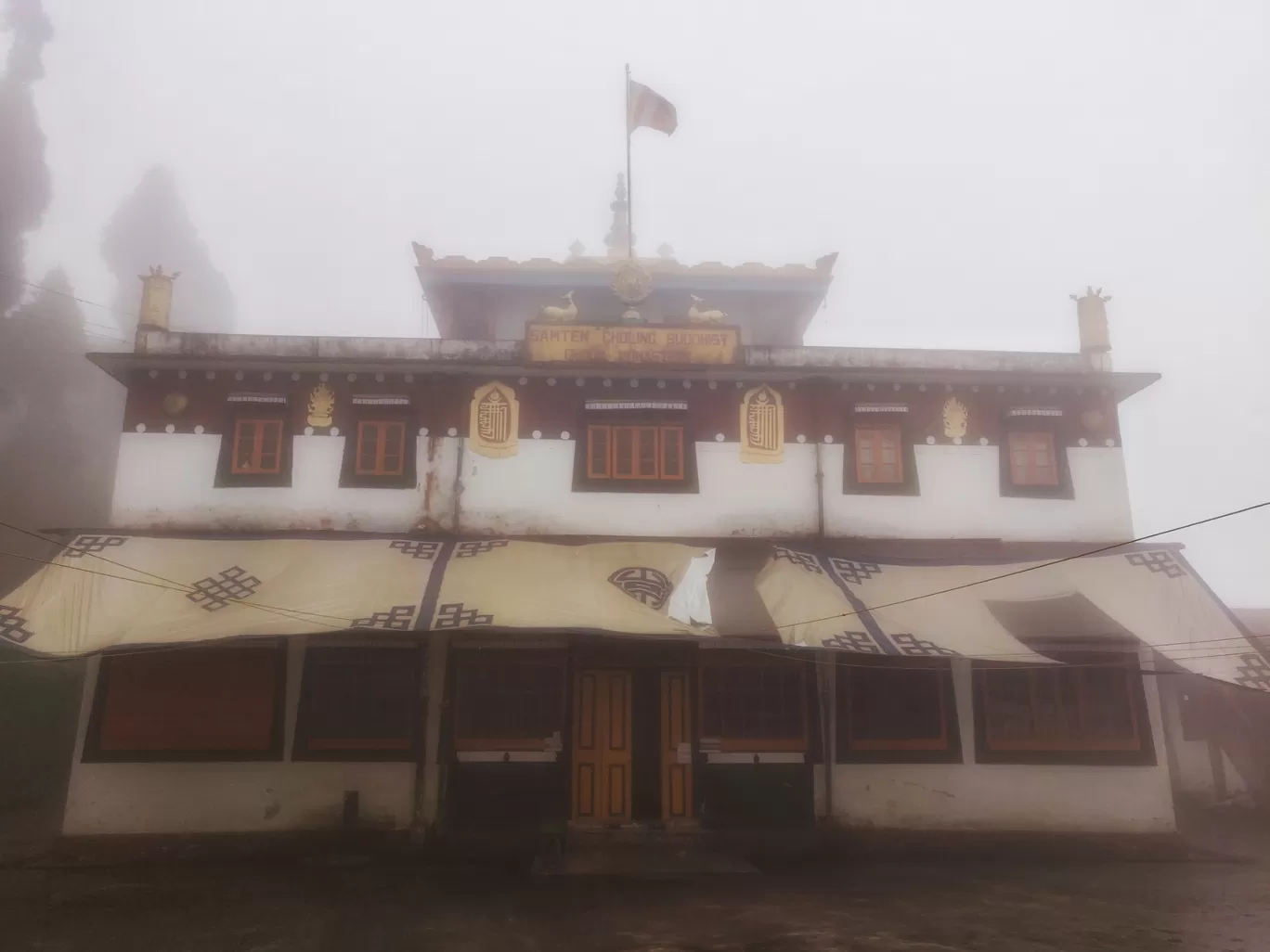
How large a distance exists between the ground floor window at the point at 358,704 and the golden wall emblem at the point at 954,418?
10.1m

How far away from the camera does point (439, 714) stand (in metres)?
12.7

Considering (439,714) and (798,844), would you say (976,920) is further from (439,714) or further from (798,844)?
(439,714)

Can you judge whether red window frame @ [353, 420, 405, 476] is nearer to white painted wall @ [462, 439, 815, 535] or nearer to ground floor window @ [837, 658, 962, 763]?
white painted wall @ [462, 439, 815, 535]

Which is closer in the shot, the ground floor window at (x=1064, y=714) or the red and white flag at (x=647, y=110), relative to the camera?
the ground floor window at (x=1064, y=714)

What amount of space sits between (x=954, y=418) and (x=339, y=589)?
35.8 feet

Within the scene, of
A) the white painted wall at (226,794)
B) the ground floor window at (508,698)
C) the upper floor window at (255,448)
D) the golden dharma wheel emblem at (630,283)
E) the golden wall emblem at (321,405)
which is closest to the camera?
the white painted wall at (226,794)

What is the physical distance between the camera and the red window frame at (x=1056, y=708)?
42.8 feet

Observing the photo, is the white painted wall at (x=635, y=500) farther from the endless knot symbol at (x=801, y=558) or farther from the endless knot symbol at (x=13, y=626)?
the endless knot symbol at (x=13, y=626)

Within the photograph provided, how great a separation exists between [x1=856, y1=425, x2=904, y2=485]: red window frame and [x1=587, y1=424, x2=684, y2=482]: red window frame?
3.26 meters

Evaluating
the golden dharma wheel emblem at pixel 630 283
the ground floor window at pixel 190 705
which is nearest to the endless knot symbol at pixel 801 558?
the golden dharma wheel emblem at pixel 630 283

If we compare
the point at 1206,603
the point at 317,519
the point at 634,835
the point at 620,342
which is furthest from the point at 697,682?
the point at 1206,603

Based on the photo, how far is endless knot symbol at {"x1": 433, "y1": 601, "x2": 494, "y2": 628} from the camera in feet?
34.9

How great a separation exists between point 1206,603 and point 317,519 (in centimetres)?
1435

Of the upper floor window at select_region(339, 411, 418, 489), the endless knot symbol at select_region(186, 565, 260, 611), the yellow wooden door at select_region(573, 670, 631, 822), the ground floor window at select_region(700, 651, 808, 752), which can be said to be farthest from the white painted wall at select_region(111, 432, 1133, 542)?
the yellow wooden door at select_region(573, 670, 631, 822)
